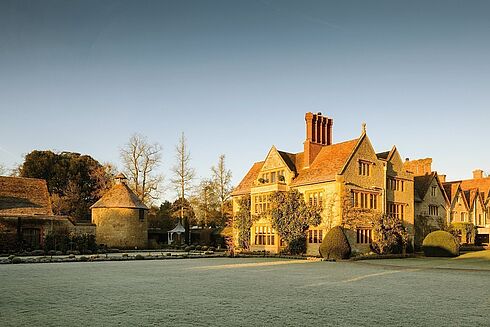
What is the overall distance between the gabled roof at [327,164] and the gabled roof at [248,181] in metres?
6.02

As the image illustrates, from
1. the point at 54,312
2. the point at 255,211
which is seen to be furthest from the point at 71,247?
the point at 54,312

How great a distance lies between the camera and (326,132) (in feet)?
→ 133

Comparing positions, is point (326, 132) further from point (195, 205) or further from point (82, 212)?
point (82, 212)

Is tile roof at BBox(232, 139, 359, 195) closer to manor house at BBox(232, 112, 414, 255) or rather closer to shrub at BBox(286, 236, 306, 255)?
manor house at BBox(232, 112, 414, 255)

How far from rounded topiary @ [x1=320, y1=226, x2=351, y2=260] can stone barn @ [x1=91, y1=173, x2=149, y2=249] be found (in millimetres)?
19840

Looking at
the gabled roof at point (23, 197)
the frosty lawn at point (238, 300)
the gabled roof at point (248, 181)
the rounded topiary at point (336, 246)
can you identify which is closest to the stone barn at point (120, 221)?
the gabled roof at point (23, 197)

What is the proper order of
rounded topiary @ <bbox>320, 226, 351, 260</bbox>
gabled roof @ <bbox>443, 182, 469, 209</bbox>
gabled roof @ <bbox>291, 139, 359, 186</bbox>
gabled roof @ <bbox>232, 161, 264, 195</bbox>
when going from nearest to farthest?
rounded topiary @ <bbox>320, 226, 351, 260</bbox>
gabled roof @ <bbox>291, 139, 359, 186</bbox>
gabled roof @ <bbox>232, 161, 264, 195</bbox>
gabled roof @ <bbox>443, 182, 469, 209</bbox>

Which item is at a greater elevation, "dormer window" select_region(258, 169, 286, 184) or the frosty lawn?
"dormer window" select_region(258, 169, 286, 184)

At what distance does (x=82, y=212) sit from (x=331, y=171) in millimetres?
34429

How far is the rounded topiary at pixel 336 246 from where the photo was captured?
29.9 m

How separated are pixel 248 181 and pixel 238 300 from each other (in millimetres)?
32113

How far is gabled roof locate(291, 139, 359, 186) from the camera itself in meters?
35.0

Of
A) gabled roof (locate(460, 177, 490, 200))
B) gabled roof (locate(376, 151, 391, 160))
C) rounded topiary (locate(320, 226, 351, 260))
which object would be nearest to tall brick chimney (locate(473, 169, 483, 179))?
gabled roof (locate(460, 177, 490, 200))

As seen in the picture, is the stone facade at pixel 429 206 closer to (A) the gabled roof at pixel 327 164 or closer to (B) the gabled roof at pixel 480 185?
(A) the gabled roof at pixel 327 164
